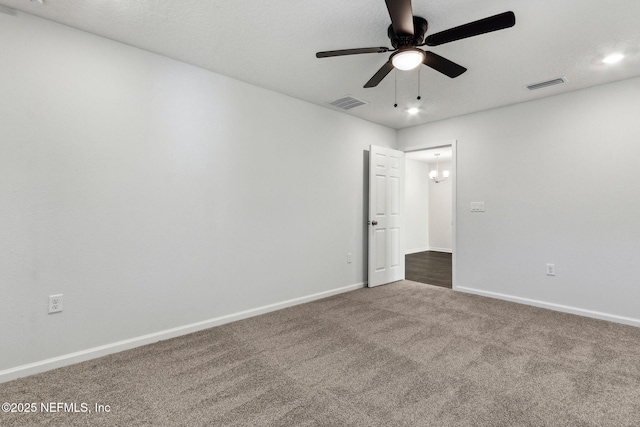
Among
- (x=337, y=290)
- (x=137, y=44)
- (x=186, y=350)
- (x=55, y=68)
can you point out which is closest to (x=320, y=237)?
(x=337, y=290)

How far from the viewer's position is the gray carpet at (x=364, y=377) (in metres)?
1.73

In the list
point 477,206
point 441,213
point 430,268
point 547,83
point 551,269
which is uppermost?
point 547,83

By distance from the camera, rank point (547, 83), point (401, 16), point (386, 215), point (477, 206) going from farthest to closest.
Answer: point (386, 215) < point (477, 206) < point (547, 83) < point (401, 16)

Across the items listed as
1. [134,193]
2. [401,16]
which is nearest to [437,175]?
[401,16]

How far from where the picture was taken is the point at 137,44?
2.57 meters

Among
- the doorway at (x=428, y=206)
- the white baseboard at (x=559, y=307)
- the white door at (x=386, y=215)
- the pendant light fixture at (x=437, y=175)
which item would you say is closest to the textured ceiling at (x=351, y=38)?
the white door at (x=386, y=215)

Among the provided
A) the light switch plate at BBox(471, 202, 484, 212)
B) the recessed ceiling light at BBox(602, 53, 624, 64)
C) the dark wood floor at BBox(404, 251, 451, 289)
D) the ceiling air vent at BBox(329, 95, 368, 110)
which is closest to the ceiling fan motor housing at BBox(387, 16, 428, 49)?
the ceiling air vent at BBox(329, 95, 368, 110)

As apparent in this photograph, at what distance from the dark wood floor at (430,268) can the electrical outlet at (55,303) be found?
448cm

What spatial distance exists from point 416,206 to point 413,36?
659 cm

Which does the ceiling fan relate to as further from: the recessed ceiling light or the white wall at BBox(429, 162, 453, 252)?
the white wall at BBox(429, 162, 453, 252)

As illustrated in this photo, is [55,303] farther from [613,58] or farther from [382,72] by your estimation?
[613,58]

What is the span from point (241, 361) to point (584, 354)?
2.75 meters

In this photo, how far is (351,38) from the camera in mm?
2445

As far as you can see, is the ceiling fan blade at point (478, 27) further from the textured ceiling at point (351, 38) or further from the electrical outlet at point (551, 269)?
the electrical outlet at point (551, 269)
